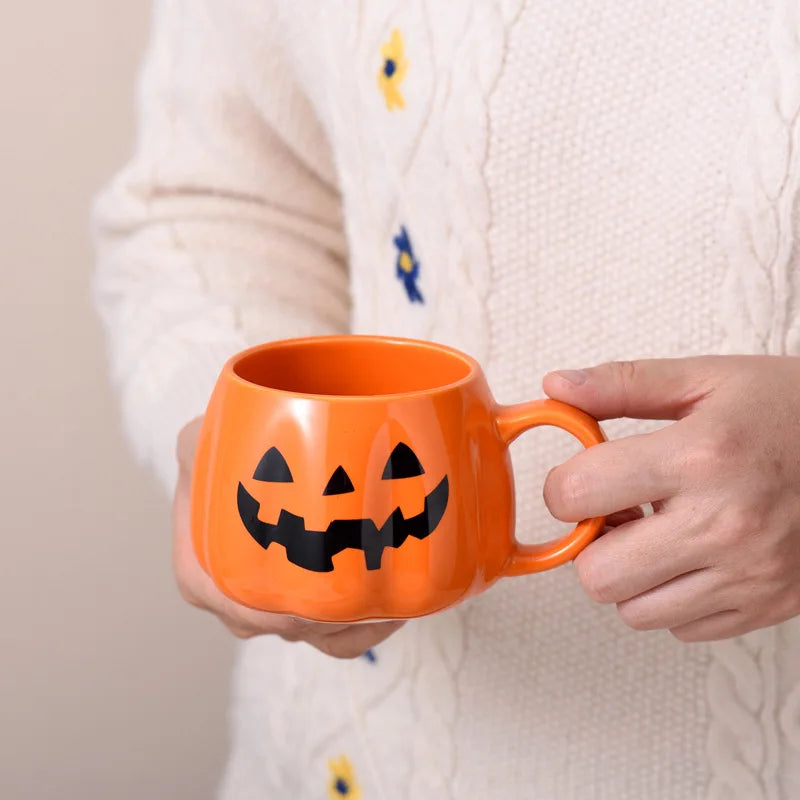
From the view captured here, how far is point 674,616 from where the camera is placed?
49cm

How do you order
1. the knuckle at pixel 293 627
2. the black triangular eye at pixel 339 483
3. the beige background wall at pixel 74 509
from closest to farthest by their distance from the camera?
the black triangular eye at pixel 339 483 → the knuckle at pixel 293 627 → the beige background wall at pixel 74 509

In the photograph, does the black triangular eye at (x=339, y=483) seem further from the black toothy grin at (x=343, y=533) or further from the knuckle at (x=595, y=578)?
the knuckle at (x=595, y=578)

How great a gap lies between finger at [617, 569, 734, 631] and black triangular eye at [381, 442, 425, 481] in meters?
0.14

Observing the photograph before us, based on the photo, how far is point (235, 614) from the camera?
59cm

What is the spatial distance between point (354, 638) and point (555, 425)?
199 mm

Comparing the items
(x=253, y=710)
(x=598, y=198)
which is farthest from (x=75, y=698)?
(x=598, y=198)

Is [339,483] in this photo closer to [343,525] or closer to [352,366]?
[343,525]

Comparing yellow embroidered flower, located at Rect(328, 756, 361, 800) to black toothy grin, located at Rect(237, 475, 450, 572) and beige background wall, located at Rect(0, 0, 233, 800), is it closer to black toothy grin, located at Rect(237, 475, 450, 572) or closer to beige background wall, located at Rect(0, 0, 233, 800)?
black toothy grin, located at Rect(237, 475, 450, 572)

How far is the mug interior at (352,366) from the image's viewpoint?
0.53 m

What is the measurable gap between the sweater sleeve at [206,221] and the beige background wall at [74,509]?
57 centimetres

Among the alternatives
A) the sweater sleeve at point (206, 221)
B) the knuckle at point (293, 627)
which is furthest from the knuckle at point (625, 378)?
the sweater sleeve at point (206, 221)

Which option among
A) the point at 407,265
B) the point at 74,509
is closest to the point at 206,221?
the point at 407,265

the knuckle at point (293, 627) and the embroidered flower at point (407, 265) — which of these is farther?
the embroidered flower at point (407, 265)

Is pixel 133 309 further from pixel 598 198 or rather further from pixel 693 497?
pixel 693 497
